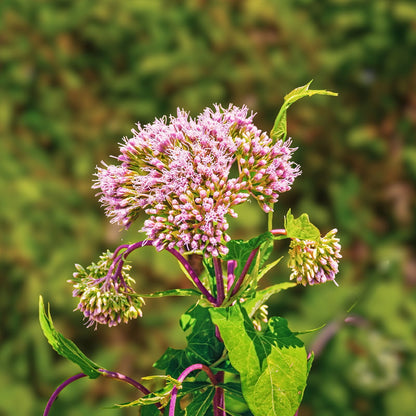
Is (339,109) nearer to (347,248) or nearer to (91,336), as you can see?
(347,248)

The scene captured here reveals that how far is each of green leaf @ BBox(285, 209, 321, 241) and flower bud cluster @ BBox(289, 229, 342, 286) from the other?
5 cm

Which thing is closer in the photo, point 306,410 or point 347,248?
point 306,410

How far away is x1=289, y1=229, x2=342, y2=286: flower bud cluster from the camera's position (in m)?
0.54

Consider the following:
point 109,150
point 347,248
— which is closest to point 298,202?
point 347,248

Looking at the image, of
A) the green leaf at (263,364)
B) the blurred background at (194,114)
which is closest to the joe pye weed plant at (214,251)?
the green leaf at (263,364)

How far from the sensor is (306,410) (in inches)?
71.6

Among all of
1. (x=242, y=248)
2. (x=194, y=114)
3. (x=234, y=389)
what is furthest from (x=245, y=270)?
(x=194, y=114)

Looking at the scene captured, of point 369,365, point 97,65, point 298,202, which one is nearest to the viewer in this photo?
point 369,365

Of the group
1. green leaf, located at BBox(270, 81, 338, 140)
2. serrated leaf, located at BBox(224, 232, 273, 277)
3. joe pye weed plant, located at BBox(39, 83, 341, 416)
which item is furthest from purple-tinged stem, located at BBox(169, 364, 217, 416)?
green leaf, located at BBox(270, 81, 338, 140)

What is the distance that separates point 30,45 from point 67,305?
Result: 1.11m

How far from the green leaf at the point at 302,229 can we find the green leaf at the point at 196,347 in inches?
6.5

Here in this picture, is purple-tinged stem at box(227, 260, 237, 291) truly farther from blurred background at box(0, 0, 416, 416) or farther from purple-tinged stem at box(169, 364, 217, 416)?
blurred background at box(0, 0, 416, 416)

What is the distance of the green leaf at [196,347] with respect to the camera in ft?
1.86

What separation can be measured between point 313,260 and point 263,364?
13 cm
